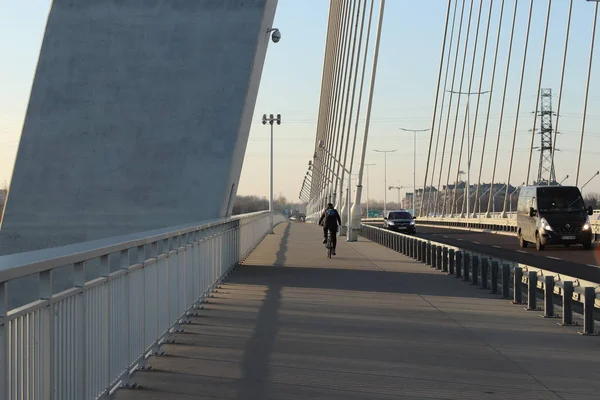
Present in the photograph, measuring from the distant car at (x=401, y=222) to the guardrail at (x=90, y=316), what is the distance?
46.5m

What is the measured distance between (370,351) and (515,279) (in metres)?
5.58

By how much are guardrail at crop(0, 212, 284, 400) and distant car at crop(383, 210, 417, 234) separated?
153ft

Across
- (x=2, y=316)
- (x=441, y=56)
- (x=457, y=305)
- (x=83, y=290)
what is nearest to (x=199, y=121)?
(x=457, y=305)

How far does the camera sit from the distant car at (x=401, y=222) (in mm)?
57500

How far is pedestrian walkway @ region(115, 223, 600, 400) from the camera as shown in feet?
25.2

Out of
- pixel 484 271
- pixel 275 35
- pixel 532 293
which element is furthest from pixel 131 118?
pixel 532 293

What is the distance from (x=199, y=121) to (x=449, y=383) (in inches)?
→ 618

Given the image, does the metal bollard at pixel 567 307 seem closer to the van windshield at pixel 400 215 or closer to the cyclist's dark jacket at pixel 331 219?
the cyclist's dark jacket at pixel 331 219

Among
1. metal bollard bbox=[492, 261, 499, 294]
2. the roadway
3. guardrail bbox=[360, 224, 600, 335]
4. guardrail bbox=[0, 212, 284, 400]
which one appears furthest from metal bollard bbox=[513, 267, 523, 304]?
guardrail bbox=[0, 212, 284, 400]

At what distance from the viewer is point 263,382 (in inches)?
314

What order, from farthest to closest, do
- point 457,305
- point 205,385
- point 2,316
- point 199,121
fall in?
point 199,121 → point 457,305 → point 205,385 → point 2,316

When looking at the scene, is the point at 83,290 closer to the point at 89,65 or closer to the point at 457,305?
the point at 457,305

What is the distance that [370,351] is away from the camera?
979 centimetres

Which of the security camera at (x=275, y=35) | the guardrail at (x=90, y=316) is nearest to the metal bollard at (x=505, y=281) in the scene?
the guardrail at (x=90, y=316)
